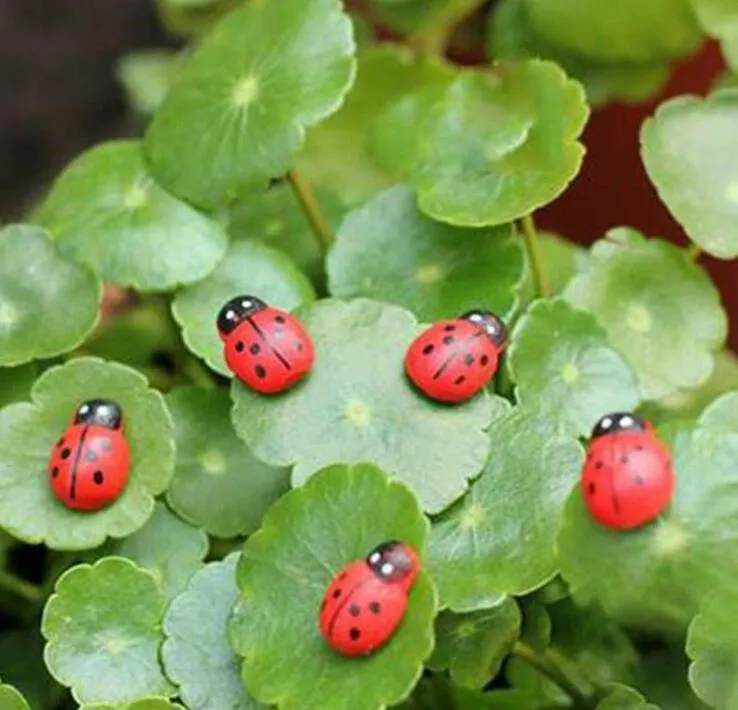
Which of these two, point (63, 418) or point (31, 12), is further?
point (31, 12)

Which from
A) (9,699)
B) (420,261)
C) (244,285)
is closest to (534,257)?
(420,261)

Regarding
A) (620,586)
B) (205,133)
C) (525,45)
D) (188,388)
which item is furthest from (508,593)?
(525,45)

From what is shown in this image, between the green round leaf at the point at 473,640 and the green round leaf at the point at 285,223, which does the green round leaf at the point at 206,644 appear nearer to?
the green round leaf at the point at 473,640

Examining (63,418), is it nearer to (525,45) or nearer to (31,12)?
(525,45)

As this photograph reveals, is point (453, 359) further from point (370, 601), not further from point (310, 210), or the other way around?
point (310, 210)

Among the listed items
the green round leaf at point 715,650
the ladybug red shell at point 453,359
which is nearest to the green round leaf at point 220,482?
the ladybug red shell at point 453,359

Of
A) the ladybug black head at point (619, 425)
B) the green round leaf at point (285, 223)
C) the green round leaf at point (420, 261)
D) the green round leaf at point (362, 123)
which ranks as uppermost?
the ladybug black head at point (619, 425)
